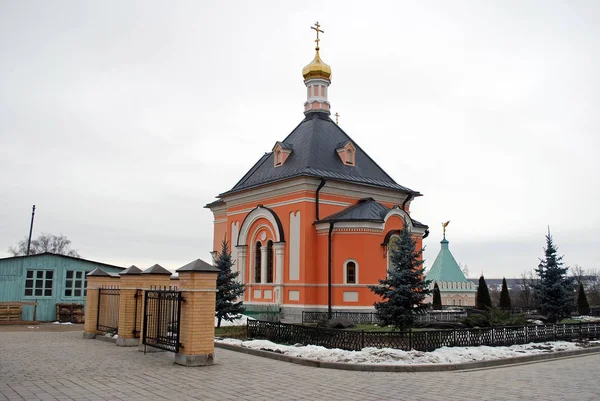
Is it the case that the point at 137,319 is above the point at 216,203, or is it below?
below

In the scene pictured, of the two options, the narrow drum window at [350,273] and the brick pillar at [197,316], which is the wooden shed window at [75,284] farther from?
the brick pillar at [197,316]

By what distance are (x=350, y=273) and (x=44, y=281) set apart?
1364 cm

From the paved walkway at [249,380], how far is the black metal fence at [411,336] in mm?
1601

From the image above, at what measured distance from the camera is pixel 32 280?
76.5 feet

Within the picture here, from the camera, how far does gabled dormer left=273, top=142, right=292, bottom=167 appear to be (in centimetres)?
2500

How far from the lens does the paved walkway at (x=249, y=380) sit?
→ 7930 millimetres

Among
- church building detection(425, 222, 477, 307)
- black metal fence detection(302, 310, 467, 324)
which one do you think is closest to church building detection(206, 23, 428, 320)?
black metal fence detection(302, 310, 467, 324)

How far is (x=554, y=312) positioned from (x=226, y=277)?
41.0ft

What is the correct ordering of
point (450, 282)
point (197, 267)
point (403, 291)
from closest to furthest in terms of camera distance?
point (197, 267), point (403, 291), point (450, 282)

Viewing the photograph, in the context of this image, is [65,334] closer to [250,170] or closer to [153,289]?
[153,289]

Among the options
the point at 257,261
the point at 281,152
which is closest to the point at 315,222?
the point at 257,261

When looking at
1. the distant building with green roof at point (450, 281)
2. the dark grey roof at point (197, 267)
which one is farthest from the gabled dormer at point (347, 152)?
the distant building with green roof at point (450, 281)

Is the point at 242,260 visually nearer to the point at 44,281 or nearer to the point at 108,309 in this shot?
the point at 44,281

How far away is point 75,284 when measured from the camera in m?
24.3
